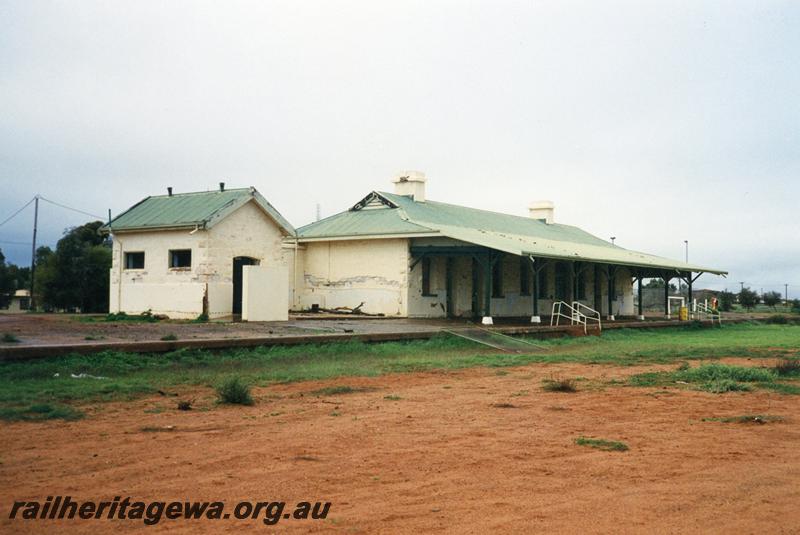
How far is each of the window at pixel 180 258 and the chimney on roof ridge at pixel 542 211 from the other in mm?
21643

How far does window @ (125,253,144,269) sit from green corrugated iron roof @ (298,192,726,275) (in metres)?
5.97

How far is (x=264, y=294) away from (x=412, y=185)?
1065 centimetres

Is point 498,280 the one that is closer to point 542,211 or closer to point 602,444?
point 542,211

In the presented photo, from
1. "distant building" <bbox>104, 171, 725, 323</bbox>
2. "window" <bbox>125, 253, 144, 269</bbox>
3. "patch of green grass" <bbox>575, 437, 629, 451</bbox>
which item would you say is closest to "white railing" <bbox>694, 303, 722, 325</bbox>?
"distant building" <bbox>104, 171, 725, 323</bbox>

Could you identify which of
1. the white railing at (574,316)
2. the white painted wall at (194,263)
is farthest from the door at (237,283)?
the white railing at (574,316)

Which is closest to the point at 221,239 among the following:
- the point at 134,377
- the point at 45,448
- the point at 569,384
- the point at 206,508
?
the point at 134,377

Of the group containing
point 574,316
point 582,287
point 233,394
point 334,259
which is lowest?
point 233,394

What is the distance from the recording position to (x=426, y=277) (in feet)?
88.4

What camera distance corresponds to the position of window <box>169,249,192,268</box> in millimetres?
23109

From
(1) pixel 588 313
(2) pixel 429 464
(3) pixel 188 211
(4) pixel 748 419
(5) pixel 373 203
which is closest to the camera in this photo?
(2) pixel 429 464

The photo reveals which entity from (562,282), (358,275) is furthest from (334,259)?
(562,282)

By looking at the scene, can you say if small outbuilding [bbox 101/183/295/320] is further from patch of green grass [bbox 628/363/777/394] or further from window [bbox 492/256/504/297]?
patch of green grass [bbox 628/363/777/394]

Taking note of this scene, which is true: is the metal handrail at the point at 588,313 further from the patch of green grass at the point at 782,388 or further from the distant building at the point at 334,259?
the patch of green grass at the point at 782,388

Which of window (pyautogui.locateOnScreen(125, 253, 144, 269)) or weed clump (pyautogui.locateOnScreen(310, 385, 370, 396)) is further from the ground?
window (pyautogui.locateOnScreen(125, 253, 144, 269))
